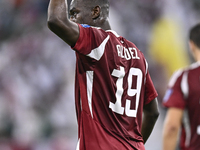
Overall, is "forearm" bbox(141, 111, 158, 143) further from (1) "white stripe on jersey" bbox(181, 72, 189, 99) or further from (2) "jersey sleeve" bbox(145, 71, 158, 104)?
(1) "white stripe on jersey" bbox(181, 72, 189, 99)

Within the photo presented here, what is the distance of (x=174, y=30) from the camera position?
792 centimetres

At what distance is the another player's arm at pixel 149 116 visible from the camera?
10.2 ft

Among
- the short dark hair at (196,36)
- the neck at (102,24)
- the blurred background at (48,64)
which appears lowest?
the blurred background at (48,64)

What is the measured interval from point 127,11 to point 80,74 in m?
5.23

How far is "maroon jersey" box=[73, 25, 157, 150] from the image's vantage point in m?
2.48

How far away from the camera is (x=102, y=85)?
8.30 ft

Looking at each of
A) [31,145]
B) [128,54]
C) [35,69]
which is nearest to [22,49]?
[35,69]

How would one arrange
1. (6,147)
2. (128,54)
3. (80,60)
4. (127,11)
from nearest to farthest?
1. (80,60)
2. (128,54)
3. (6,147)
4. (127,11)

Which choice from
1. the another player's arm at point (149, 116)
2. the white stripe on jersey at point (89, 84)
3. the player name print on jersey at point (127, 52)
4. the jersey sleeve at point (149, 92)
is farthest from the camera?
the another player's arm at point (149, 116)

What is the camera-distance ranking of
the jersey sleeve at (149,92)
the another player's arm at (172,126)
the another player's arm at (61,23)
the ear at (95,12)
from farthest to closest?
1. the jersey sleeve at (149,92)
2. the ear at (95,12)
3. the another player's arm at (172,126)
4. the another player's arm at (61,23)

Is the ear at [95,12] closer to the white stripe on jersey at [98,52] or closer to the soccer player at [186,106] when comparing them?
the white stripe on jersey at [98,52]

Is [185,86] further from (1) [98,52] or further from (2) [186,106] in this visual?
(1) [98,52]

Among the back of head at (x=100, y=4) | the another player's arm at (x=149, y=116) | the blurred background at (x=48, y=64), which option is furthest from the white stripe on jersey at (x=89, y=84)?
the blurred background at (x=48, y=64)

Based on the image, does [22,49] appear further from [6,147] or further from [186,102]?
[186,102]
